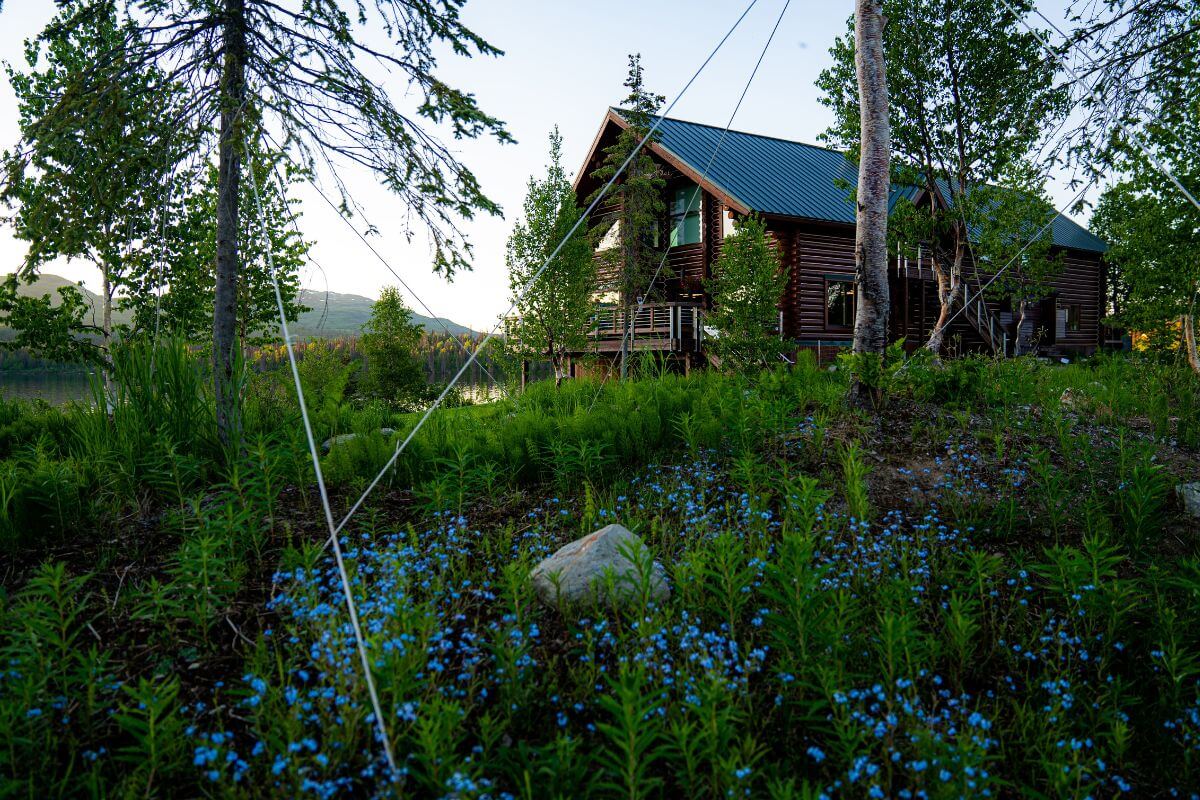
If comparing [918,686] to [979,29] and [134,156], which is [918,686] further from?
[979,29]

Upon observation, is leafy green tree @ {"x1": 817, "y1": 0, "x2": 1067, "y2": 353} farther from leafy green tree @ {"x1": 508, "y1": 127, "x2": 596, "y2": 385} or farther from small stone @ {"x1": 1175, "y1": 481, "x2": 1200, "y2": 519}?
small stone @ {"x1": 1175, "y1": 481, "x2": 1200, "y2": 519}

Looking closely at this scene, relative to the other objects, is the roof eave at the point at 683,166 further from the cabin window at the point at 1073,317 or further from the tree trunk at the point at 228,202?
the cabin window at the point at 1073,317

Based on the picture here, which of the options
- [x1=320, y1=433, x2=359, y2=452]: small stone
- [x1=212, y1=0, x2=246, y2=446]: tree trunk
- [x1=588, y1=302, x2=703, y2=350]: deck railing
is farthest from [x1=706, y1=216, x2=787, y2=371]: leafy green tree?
[x1=588, y1=302, x2=703, y2=350]: deck railing

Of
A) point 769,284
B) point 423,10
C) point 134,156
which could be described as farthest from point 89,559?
point 769,284

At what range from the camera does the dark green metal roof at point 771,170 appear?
60.8 feet

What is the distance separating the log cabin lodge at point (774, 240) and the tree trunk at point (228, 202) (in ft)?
39.5

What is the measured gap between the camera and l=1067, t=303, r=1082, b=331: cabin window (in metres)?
30.3

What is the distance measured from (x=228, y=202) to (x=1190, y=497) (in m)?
6.94

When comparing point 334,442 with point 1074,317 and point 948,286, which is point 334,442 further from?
point 1074,317

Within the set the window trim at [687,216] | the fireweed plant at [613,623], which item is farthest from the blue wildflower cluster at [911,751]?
the window trim at [687,216]

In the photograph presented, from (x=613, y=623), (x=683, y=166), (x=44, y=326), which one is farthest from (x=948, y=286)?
(x=44, y=326)

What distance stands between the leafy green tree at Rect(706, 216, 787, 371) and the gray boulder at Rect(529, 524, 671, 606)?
6.53m

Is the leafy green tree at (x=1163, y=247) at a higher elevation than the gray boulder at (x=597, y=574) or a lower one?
higher

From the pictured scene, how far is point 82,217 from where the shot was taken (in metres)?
4.76
